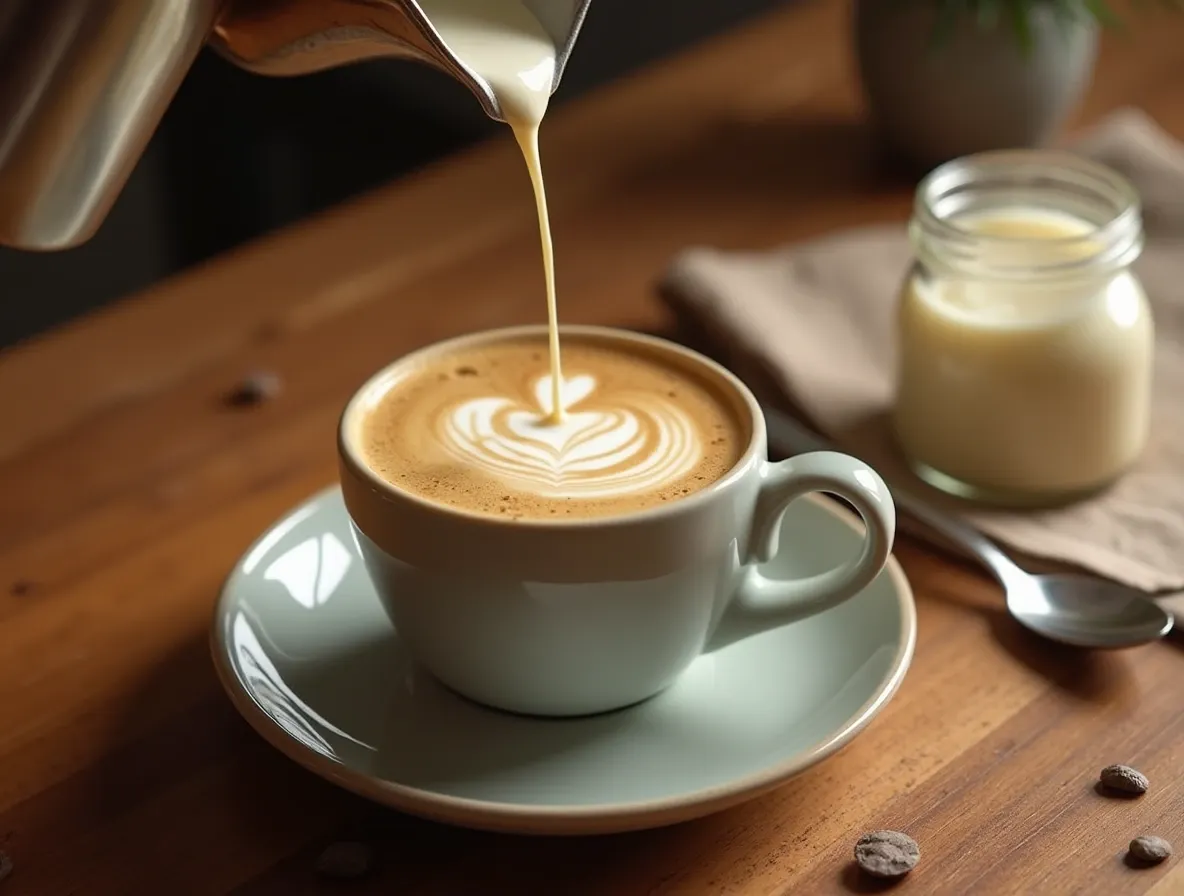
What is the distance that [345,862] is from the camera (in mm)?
724

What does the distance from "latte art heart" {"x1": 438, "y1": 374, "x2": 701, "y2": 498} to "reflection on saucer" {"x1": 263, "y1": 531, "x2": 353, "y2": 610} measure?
0.13 metres

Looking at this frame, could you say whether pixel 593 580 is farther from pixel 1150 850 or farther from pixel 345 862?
pixel 1150 850

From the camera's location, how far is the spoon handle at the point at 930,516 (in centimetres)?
94

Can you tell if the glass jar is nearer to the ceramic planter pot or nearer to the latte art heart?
the latte art heart

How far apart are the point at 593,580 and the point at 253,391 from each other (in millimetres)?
496

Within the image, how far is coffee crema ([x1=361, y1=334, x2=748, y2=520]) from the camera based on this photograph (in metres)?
0.78

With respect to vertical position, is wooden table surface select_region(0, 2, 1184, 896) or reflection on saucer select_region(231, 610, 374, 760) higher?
reflection on saucer select_region(231, 610, 374, 760)

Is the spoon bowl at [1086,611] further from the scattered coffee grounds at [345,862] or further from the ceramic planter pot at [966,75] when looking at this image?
the ceramic planter pot at [966,75]

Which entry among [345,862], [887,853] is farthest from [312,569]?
[887,853]

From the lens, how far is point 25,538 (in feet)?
3.31

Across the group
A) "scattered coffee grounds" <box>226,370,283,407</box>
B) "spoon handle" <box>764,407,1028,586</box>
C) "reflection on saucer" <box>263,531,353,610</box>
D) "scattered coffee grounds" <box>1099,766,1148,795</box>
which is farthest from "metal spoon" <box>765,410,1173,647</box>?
"scattered coffee grounds" <box>226,370,283,407</box>

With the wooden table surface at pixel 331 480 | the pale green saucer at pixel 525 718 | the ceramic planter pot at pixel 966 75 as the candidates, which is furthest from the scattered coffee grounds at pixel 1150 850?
the ceramic planter pot at pixel 966 75

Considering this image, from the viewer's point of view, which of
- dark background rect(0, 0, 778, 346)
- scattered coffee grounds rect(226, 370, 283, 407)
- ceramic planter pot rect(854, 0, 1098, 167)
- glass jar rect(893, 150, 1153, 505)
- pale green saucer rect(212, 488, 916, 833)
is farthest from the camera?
dark background rect(0, 0, 778, 346)

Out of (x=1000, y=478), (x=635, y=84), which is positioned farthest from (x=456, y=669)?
(x=635, y=84)
